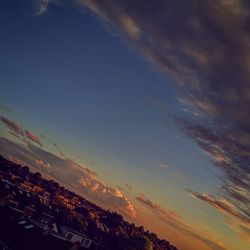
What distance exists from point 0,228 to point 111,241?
47.3 m

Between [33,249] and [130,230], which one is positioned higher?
[130,230]

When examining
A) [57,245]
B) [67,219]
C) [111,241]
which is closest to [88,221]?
[111,241]

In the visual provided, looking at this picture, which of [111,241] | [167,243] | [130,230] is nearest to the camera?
[111,241]

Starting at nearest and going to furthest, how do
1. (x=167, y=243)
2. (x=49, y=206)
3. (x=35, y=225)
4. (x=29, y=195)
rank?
(x=35, y=225) → (x=29, y=195) → (x=49, y=206) → (x=167, y=243)

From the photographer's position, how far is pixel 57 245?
6056cm

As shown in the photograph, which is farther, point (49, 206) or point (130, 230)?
point (130, 230)

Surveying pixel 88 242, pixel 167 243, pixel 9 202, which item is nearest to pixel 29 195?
pixel 9 202

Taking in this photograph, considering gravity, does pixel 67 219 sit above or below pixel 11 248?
above

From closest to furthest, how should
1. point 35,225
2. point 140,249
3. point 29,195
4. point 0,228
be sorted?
point 0,228 → point 35,225 → point 29,195 → point 140,249

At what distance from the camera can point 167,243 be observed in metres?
168

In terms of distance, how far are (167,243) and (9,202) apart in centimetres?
12254

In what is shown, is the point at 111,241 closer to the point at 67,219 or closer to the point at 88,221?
the point at 88,221

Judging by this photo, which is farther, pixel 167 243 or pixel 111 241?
pixel 167 243

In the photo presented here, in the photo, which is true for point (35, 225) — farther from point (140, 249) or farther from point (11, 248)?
point (140, 249)
